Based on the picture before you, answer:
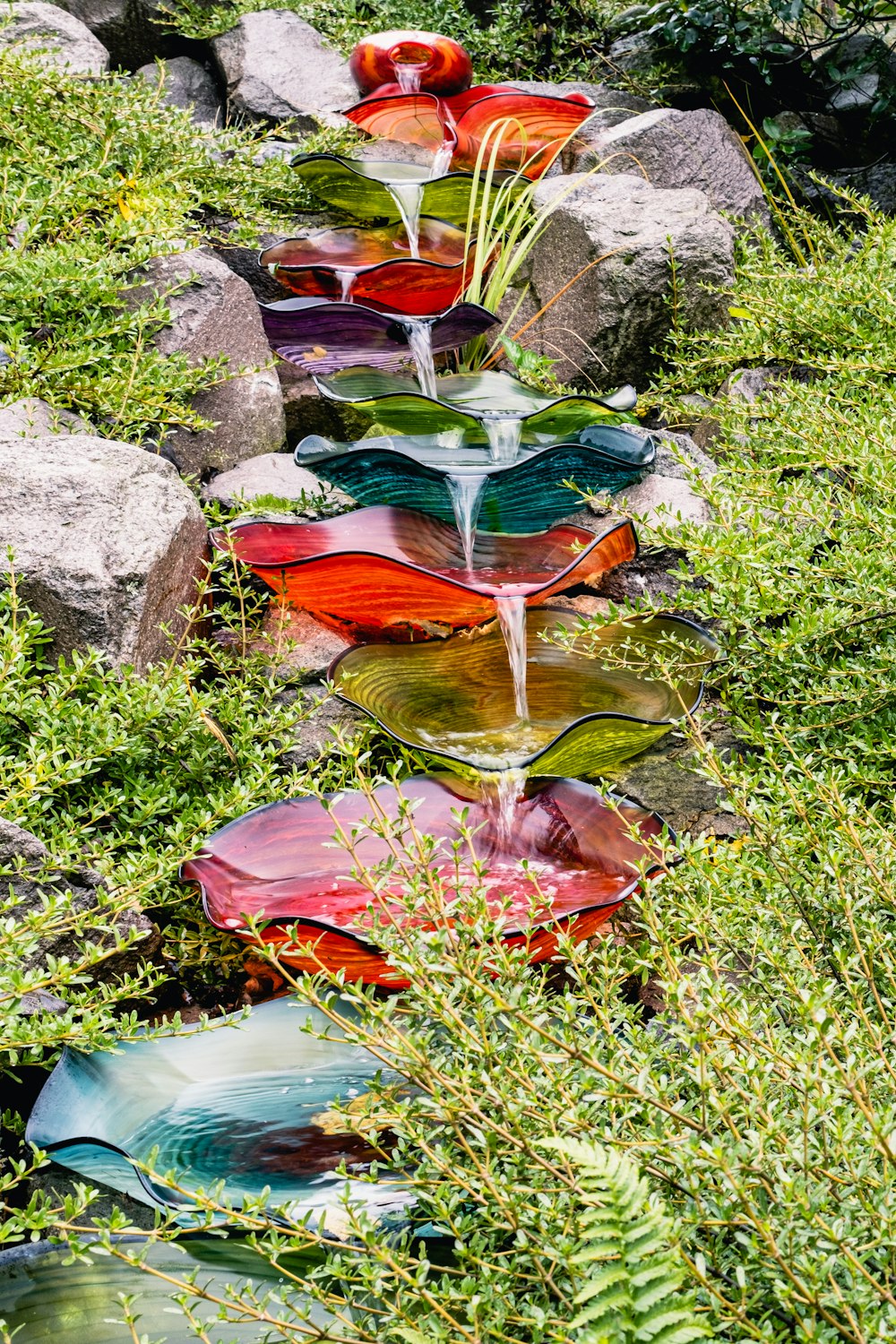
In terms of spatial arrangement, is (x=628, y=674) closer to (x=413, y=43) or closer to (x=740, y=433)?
(x=740, y=433)

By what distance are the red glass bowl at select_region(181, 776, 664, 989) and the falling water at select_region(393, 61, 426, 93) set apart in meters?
4.29

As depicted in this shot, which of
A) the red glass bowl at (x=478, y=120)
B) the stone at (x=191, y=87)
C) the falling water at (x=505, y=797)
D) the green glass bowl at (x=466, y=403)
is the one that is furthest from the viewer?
the stone at (x=191, y=87)

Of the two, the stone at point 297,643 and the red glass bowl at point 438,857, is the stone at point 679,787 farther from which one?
the stone at point 297,643

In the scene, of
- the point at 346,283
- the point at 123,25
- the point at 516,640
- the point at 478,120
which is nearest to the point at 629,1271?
the point at 516,640

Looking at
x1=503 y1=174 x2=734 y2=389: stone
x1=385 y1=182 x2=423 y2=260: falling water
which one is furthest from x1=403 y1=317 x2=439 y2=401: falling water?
x1=385 y1=182 x2=423 y2=260: falling water

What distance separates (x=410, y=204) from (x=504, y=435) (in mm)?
1825

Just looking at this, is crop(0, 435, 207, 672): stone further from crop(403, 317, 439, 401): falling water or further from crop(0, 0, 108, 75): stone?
crop(0, 0, 108, 75): stone

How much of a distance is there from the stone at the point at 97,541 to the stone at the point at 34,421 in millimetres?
130

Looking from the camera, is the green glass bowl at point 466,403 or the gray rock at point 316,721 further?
the green glass bowl at point 466,403

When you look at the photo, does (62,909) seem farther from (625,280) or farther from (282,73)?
(282,73)

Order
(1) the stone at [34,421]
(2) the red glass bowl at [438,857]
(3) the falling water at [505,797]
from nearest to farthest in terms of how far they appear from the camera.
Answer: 1. (2) the red glass bowl at [438,857]
2. (3) the falling water at [505,797]
3. (1) the stone at [34,421]

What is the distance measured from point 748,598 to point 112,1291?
1808 mm

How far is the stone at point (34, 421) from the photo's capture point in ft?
9.20

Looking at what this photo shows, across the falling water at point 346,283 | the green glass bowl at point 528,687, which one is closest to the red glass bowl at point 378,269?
the falling water at point 346,283
